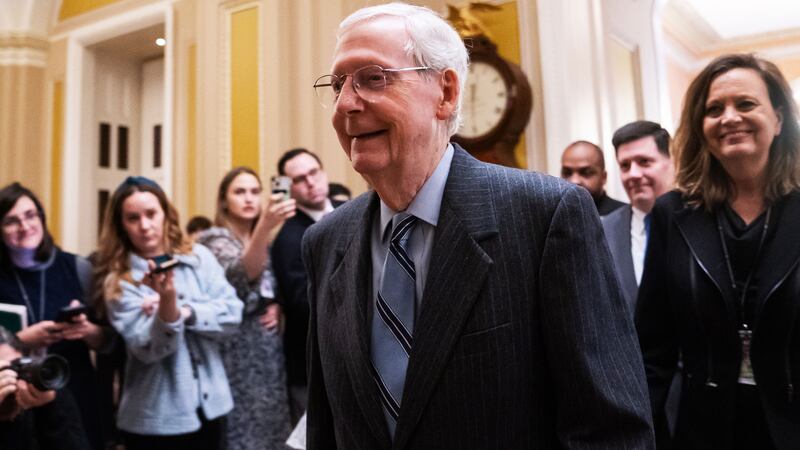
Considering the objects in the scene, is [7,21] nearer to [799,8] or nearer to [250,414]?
[250,414]

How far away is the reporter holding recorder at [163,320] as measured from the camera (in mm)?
2574

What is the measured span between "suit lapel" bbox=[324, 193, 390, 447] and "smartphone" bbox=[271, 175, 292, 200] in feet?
5.43

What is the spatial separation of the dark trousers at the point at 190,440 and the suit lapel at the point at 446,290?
69.7 inches

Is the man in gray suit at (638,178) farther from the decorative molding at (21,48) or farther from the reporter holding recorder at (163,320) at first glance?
the decorative molding at (21,48)

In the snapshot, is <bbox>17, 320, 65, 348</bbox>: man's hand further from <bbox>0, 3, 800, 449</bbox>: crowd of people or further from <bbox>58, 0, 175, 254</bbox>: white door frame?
<bbox>58, 0, 175, 254</bbox>: white door frame

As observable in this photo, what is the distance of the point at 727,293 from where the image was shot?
1.56 metres

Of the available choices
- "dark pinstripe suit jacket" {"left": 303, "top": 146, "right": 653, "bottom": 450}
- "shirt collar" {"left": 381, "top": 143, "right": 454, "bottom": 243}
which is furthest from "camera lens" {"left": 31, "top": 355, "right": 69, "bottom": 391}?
"shirt collar" {"left": 381, "top": 143, "right": 454, "bottom": 243}

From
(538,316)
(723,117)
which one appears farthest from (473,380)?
(723,117)

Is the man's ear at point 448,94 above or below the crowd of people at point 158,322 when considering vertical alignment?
above

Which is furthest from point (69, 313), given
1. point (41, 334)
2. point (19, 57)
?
point (19, 57)

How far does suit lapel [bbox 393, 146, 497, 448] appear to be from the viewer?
104 centimetres

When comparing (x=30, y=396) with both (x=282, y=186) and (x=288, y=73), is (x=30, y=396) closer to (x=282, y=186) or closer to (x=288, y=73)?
(x=282, y=186)

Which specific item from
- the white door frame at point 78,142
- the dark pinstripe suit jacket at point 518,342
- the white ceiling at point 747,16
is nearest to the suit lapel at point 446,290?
the dark pinstripe suit jacket at point 518,342

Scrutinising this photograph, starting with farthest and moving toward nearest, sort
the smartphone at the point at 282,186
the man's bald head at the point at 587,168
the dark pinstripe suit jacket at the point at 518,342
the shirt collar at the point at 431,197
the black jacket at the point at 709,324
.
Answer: the smartphone at the point at 282,186, the man's bald head at the point at 587,168, the black jacket at the point at 709,324, the shirt collar at the point at 431,197, the dark pinstripe suit jacket at the point at 518,342
